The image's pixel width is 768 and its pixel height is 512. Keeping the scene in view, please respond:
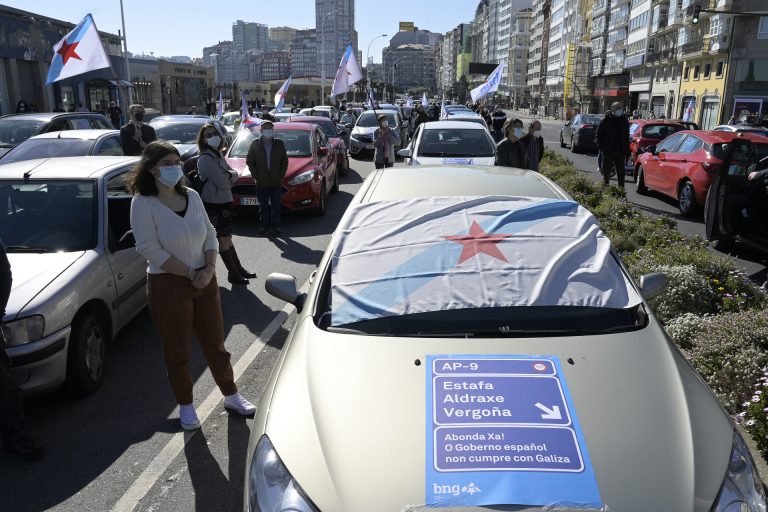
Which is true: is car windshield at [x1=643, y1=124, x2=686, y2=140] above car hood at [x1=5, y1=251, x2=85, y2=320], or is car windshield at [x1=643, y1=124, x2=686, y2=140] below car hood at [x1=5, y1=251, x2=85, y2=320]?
above

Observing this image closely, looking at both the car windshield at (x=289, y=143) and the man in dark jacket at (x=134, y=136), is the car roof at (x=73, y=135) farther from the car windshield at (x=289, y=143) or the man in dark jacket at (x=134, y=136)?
the car windshield at (x=289, y=143)

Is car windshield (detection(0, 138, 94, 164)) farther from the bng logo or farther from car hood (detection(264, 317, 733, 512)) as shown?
the bng logo

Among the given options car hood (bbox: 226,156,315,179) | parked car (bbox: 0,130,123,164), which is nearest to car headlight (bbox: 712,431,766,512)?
car hood (bbox: 226,156,315,179)

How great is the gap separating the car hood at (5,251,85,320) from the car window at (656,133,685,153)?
39.4 feet

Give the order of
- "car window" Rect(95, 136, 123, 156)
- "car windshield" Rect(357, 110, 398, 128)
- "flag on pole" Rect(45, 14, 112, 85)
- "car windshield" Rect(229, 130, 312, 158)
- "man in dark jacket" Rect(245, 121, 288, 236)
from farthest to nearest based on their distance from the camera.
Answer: "car windshield" Rect(357, 110, 398, 128) < "flag on pole" Rect(45, 14, 112, 85) < "car windshield" Rect(229, 130, 312, 158) < "car window" Rect(95, 136, 123, 156) < "man in dark jacket" Rect(245, 121, 288, 236)

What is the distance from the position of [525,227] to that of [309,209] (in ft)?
26.4

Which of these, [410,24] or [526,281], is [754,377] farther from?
[410,24]

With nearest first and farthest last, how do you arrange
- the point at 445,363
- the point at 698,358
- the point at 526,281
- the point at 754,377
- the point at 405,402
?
the point at 405,402, the point at 445,363, the point at 526,281, the point at 754,377, the point at 698,358

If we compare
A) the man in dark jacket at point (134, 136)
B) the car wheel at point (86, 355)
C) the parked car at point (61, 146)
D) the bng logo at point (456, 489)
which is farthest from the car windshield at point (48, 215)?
the man in dark jacket at point (134, 136)

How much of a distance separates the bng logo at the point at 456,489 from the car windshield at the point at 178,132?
44.3 feet

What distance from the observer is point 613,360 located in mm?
2621

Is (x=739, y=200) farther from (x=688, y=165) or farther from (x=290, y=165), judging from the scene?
(x=290, y=165)

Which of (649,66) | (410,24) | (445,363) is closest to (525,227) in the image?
(445,363)

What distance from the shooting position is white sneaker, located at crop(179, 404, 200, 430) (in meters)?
4.14
